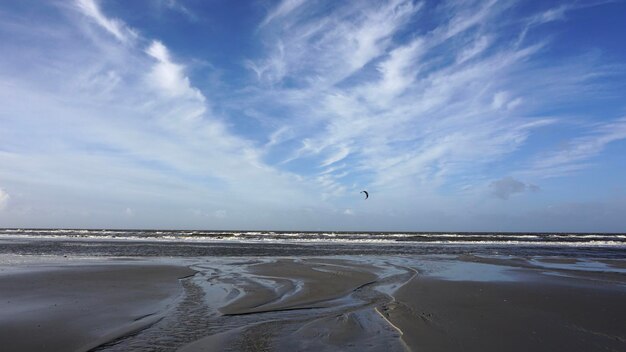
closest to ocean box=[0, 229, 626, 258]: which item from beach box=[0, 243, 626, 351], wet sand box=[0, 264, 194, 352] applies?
wet sand box=[0, 264, 194, 352]

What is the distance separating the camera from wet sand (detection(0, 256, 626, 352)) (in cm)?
654

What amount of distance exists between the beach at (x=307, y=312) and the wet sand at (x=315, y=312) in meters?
0.02

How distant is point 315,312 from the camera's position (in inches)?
353

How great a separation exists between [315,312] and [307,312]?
18 cm

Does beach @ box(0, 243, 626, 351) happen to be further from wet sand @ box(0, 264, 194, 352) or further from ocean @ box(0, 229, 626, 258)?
ocean @ box(0, 229, 626, 258)

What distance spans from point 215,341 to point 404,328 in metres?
3.51

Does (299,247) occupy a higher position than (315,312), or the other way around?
(299,247)

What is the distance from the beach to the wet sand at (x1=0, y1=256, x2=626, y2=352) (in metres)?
0.02

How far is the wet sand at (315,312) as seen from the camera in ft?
21.4

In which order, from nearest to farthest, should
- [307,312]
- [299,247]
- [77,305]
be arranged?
[307,312] → [77,305] → [299,247]

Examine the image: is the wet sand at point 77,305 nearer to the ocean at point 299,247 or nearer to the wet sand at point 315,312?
the wet sand at point 315,312

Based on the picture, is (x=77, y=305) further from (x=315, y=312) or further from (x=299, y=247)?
(x=299, y=247)

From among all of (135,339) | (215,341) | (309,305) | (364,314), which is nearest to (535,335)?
(364,314)

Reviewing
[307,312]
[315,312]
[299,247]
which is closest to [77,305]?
[307,312]
